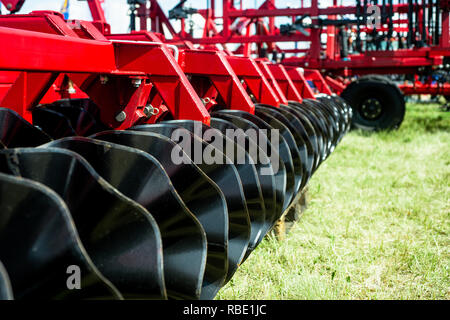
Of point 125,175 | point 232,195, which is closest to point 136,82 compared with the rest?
point 232,195

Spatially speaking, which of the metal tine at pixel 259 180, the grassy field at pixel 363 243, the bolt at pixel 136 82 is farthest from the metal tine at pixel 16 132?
the grassy field at pixel 363 243

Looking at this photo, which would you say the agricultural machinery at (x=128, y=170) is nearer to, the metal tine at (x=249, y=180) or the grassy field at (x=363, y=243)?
the metal tine at (x=249, y=180)

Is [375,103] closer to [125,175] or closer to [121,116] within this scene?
[121,116]

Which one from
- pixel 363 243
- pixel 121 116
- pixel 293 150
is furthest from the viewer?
pixel 363 243

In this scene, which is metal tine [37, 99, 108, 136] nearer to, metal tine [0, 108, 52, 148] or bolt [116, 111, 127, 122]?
bolt [116, 111, 127, 122]

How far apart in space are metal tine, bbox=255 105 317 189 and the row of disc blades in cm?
58

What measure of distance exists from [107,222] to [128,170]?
0.59 feet

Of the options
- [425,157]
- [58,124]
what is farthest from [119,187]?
[425,157]

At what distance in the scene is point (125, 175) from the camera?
1.11 m

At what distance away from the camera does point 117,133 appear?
130 cm

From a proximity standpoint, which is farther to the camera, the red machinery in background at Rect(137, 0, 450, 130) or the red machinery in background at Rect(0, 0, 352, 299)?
the red machinery in background at Rect(137, 0, 450, 130)

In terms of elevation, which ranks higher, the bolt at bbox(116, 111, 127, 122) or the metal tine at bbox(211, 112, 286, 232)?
the bolt at bbox(116, 111, 127, 122)

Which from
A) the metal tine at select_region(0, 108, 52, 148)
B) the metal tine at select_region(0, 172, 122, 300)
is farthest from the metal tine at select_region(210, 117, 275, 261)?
the metal tine at select_region(0, 172, 122, 300)

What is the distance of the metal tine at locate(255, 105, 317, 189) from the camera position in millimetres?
2504
